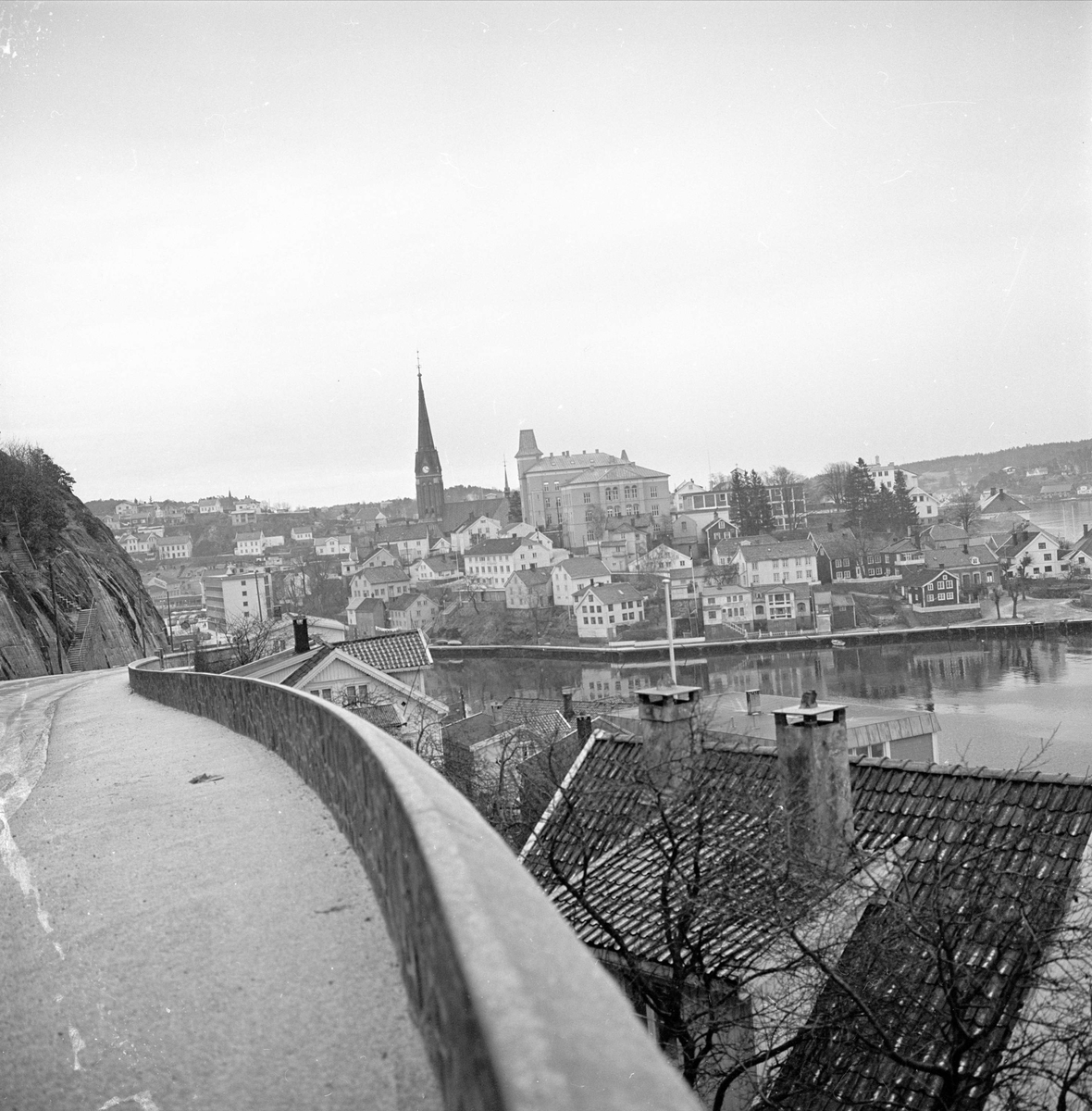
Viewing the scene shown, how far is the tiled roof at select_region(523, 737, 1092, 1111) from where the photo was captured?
752 centimetres

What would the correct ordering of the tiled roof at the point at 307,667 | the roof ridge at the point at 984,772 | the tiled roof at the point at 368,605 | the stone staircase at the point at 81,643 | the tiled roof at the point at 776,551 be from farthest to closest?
the tiled roof at the point at 368,605 → the tiled roof at the point at 776,551 → the stone staircase at the point at 81,643 → the tiled roof at the point at 307,667 → the roof ridge at the point at 984,772

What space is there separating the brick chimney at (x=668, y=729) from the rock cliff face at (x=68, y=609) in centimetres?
2866

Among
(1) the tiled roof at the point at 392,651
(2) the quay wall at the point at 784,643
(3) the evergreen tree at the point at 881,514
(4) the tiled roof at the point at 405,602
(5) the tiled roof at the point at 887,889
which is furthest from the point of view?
(3) the evergreen tree at the point at 881,514

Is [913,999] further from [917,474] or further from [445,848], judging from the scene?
[917,474]

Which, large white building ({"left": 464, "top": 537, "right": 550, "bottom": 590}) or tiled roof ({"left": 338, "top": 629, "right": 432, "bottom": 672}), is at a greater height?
large white building ({"left": 464, "top": 537, "right": 550, "bottom": 590})

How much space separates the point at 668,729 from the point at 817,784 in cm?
197

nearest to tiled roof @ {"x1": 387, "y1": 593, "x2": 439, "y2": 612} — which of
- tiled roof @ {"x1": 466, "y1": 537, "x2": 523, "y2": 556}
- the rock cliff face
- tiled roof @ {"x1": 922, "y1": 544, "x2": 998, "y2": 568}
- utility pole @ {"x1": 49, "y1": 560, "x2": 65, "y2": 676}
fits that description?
tiled roof @ {"x1": 466, "y1": 537, "x2": 523, "y2": 556}

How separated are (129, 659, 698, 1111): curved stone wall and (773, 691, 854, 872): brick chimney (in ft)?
16.9

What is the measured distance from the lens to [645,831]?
9938mm

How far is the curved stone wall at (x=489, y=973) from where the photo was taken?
189cm

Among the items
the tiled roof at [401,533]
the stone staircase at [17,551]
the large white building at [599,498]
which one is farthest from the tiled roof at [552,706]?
the tiled roof at [401,533]

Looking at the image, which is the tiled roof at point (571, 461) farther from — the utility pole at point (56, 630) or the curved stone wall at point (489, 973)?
the curved stone wall at point (489, 973)

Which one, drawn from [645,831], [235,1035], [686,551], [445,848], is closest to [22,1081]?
[235,1035]

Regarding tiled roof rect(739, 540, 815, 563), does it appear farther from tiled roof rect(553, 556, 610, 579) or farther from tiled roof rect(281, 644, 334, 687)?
tiled roof rect(281, 644, 334, 687)
